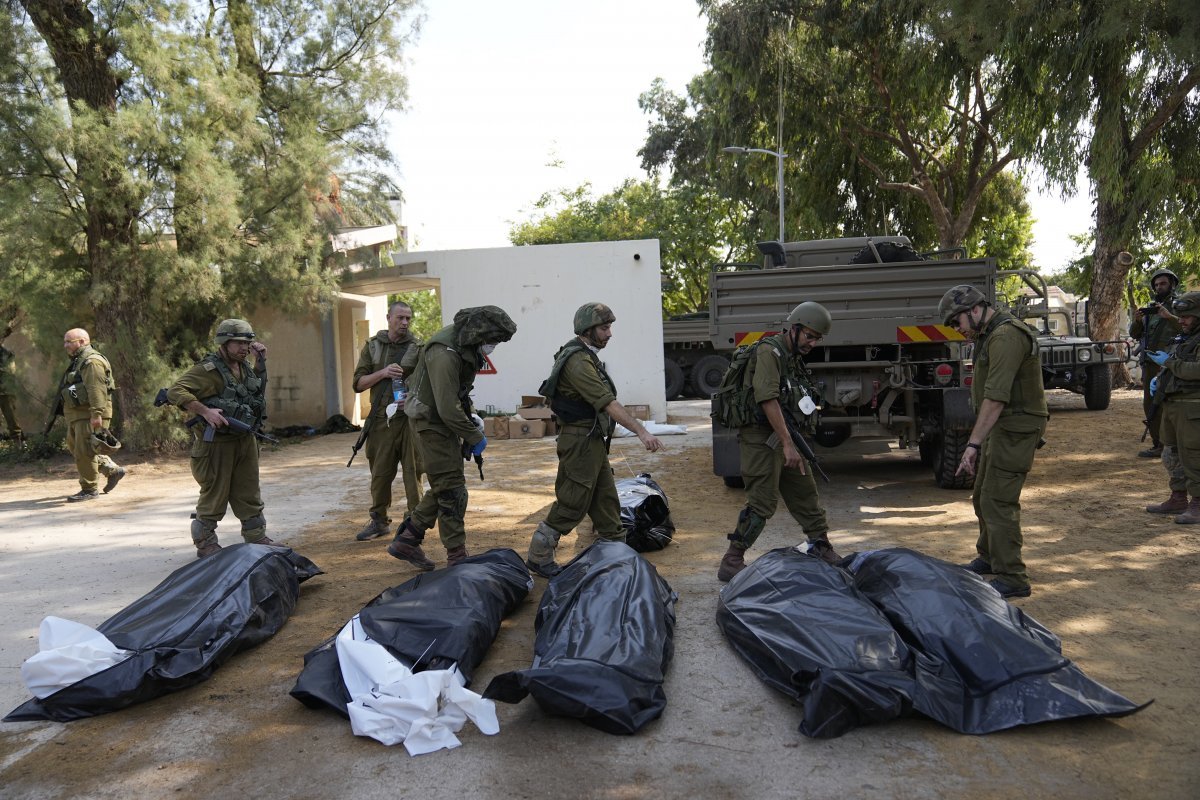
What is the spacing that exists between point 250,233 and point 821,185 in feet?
36.0

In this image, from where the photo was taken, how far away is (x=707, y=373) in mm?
20453

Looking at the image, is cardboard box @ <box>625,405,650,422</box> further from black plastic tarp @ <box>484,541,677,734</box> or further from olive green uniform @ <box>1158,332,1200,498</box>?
black plastic tarp @ <box>484,541,677,734</box>

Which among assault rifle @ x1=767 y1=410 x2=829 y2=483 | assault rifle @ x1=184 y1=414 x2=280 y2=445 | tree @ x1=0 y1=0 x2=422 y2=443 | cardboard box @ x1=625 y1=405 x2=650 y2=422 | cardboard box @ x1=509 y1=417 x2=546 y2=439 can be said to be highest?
tree @ x1=0 y1=0 x2=422 y2=443

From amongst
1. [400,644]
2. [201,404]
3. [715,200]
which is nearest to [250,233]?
[201,404]

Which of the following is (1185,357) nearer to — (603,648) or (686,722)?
(686,722)

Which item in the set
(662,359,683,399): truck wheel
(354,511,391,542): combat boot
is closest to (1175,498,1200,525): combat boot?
(354,511,391,542): combat boot

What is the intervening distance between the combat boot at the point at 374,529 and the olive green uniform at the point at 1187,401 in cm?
560

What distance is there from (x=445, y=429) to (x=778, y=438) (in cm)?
191

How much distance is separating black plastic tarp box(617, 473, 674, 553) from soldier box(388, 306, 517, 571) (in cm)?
105

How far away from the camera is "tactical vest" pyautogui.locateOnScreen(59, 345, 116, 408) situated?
8.07m

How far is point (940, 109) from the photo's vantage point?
16.8 metres

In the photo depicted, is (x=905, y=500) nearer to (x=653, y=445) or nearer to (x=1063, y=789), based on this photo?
(x=653, y=445)

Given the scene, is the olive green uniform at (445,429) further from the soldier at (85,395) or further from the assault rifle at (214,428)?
the soldier at (85,395)

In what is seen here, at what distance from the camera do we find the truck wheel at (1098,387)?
1248 centimetres
